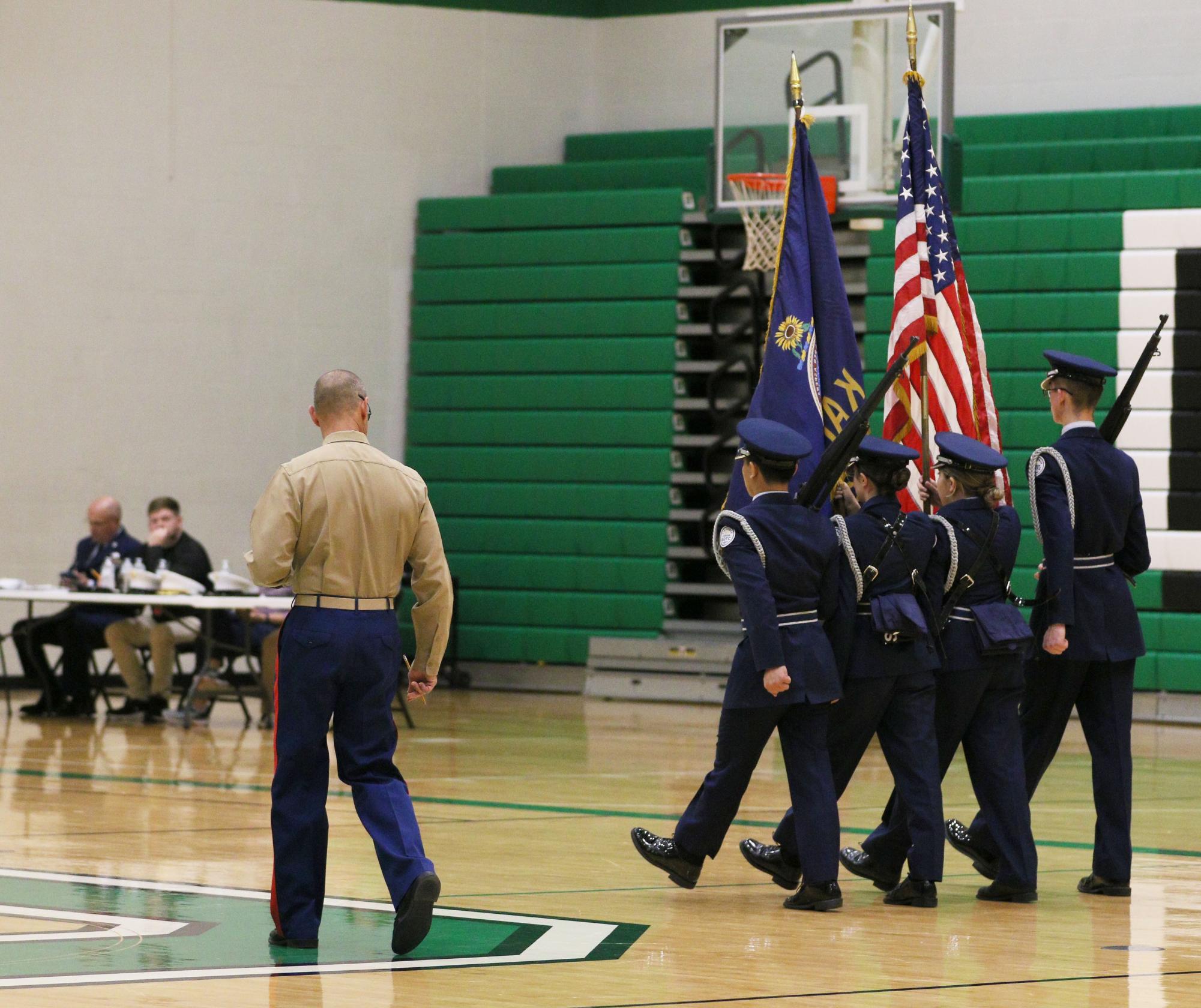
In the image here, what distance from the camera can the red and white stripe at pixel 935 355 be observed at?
7367 mm

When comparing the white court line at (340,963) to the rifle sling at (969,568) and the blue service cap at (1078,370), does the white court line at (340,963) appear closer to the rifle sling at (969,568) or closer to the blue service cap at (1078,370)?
the rifle sling at (969,568)

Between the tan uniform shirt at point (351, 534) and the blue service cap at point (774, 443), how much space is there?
43.4 inches

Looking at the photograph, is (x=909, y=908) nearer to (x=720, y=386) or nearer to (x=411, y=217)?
(x=720, y=386)

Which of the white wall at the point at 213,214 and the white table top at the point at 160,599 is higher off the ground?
the white wall at the point at 213,214

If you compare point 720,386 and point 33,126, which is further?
point 720,386

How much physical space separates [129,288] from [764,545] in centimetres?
996

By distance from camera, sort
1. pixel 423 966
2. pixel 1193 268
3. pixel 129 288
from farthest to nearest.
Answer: pixel 129 288
pixel 1193 268
pixel 423 966

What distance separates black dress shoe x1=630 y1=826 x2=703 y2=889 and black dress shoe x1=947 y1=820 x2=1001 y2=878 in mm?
880

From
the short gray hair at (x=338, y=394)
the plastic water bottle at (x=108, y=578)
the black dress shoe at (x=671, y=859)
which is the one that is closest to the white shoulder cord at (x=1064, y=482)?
the black dress shoe at (x=671, y=859)

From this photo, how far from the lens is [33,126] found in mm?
Result: 14484

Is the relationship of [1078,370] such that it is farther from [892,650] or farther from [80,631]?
[80,631]

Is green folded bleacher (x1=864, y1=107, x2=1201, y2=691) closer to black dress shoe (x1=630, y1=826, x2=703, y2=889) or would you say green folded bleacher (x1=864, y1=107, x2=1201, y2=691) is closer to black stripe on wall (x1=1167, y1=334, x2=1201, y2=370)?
black stripe on wall (x1=1167, y1=334, x2=1201, y2=370)

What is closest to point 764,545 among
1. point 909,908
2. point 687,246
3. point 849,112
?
point 909,908

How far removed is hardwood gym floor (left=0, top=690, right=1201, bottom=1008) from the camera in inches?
192
